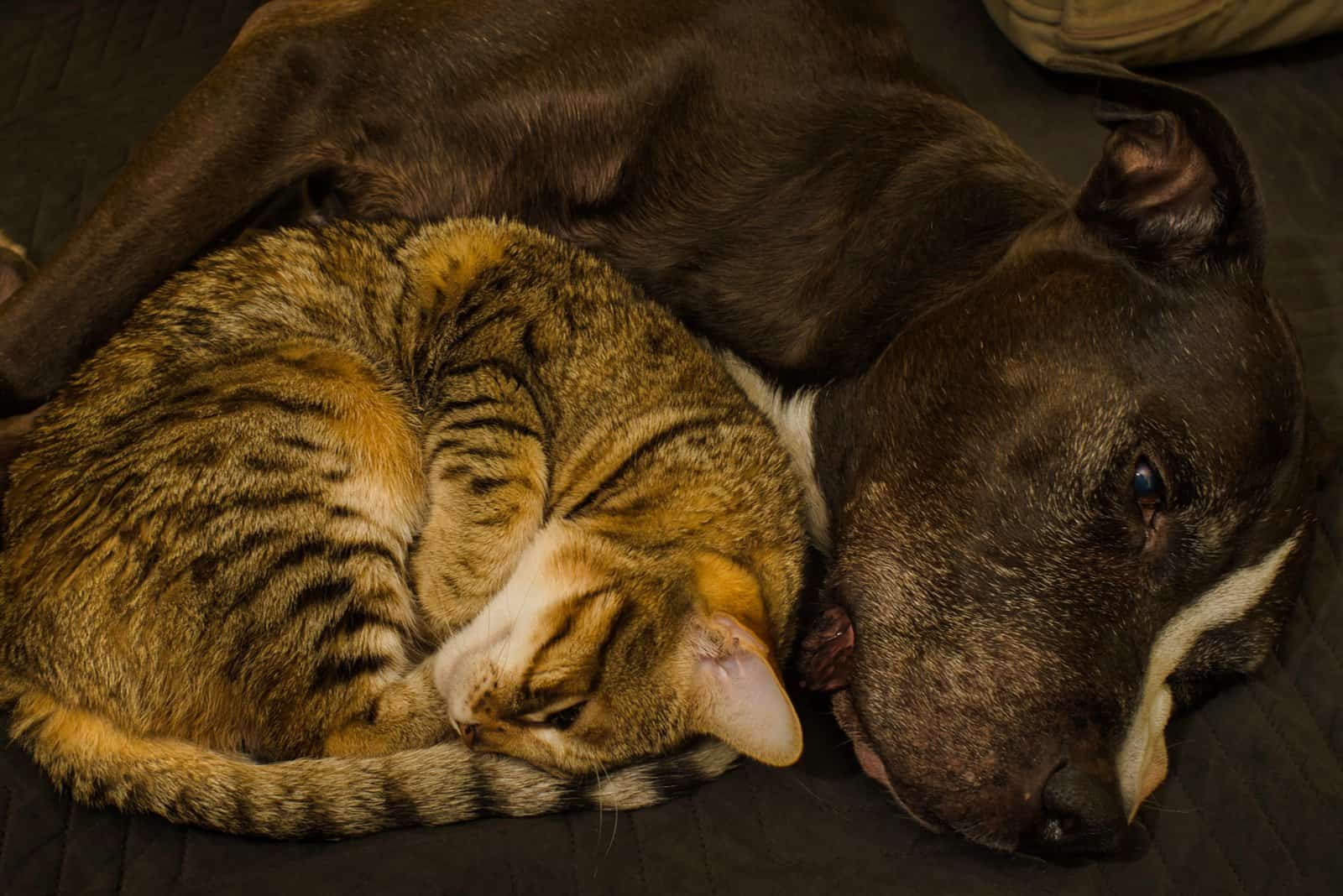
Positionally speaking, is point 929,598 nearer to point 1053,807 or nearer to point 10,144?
point 1053,807

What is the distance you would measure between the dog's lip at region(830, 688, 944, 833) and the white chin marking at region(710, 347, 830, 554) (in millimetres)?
313

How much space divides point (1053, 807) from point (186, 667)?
130 centimetres

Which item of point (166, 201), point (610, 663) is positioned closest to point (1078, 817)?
point (610, 663)

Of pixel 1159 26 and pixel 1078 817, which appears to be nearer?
pixel 1078 817

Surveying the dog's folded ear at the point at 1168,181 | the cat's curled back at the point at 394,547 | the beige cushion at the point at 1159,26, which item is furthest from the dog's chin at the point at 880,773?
the beige cushion at the point at 1159,26

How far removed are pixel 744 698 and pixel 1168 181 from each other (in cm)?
109

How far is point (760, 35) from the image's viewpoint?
218 cm

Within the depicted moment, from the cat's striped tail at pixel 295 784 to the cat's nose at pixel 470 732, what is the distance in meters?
0.02

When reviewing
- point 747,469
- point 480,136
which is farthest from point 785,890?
point 480,136

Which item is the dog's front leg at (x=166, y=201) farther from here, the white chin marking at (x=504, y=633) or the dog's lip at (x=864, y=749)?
the dog's lip at (x=864, y=749)

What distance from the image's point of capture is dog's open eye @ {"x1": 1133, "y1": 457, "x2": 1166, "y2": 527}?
1751mm

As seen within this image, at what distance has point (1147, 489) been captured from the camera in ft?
5.76

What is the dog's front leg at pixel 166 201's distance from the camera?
6.71 ft

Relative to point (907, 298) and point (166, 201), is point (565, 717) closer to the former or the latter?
point (907, 298)
